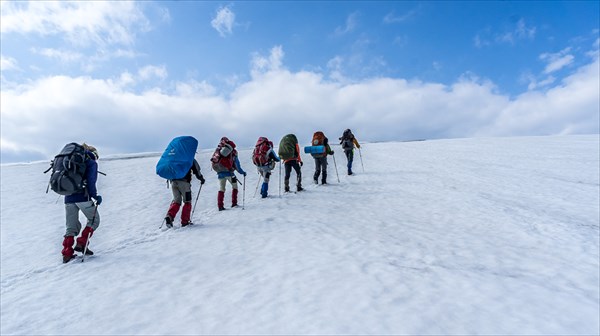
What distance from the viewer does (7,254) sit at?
8477 millimetres

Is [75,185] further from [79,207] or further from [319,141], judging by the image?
[319,141]

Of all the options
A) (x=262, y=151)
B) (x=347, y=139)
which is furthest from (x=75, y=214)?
(x=347, y=139)

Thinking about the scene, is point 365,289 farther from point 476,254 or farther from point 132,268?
point 132,268

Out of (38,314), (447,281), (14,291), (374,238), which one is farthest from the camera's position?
(374,238)

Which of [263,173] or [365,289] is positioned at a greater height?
[263,173]

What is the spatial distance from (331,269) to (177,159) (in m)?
5.07

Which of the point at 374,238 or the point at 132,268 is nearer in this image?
the point at 132,268

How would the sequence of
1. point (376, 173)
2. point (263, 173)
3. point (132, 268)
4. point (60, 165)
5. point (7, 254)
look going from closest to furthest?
point (132, 268) < point (60, 165) < point (7, 254) < point (263, 173) < point (376, 173)

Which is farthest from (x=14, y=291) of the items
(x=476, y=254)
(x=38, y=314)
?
(x=476, y=254)

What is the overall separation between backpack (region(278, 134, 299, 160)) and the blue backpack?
4.37m

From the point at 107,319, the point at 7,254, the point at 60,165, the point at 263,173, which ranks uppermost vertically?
the point at 60,165

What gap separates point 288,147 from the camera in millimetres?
11641

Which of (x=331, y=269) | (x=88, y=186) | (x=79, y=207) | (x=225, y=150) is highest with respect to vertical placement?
(x=225, y=150)

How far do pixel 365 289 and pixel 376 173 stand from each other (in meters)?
13.1
